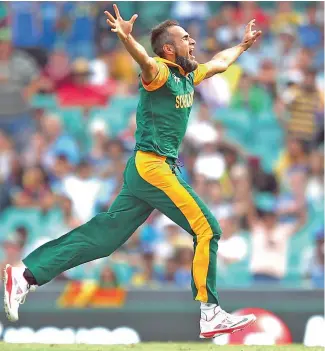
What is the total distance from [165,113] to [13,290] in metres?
1.56

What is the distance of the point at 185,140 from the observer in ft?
41.1

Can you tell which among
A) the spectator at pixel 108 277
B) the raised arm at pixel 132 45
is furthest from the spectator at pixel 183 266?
the raised arm at pixel 132 45

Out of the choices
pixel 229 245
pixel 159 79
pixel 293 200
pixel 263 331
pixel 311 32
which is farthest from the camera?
pixel 311 32

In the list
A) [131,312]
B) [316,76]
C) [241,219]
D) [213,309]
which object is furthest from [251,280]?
[213,309]

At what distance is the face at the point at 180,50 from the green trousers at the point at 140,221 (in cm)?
64

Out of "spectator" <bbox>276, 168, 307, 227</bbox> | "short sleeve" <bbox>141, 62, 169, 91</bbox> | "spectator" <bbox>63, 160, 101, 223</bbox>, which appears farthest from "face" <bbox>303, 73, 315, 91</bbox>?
"short sleeve" <bbox>141, 62, 169, 91</bbox>

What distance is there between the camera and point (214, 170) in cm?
1225

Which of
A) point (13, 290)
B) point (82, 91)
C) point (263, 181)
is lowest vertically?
point (13, 290)

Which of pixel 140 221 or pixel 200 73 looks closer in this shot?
pixel 140 221

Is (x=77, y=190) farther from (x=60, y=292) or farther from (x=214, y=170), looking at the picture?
(x=60, y=292)

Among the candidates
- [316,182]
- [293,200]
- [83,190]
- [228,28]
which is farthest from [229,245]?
[228,28]

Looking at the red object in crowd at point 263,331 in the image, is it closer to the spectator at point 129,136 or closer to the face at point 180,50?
the face at point 180,50

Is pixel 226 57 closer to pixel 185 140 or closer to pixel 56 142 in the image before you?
pixel 185 140

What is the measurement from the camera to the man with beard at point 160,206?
684 cm
